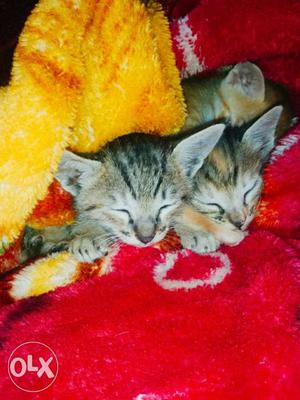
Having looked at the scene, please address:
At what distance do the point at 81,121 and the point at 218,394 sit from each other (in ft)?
2.34

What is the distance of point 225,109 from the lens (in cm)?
170

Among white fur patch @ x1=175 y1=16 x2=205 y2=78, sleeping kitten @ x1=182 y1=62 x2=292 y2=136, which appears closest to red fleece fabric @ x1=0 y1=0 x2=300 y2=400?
sleeping kitten @ x1=182 y1=62 x2=292 y2=136

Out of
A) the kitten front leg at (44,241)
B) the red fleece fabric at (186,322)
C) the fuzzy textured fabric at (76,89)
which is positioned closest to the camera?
the red fleece fabric at (186,322)

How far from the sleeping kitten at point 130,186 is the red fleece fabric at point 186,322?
71mm

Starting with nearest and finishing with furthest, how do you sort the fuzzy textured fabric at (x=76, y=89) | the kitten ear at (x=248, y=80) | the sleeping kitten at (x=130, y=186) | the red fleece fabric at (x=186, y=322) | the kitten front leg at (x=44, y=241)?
the red fleece fabric at (x=186, y=322)
the fuzzy textured fabric at (x=76, y=89)
the sleeping kitten at (x=130, y=186)
the kitten front leg at (x=44, y=241)
the kitten ear at (x=248, y=80)

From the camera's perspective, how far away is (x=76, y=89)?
129cm

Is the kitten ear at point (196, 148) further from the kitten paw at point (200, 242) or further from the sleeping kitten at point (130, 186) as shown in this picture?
the kitten paw at point (200, 242)

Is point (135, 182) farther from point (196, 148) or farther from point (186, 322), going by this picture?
point (186, 322)

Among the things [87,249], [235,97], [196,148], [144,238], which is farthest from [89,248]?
[235,97]

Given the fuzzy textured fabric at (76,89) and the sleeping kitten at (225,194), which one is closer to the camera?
the fuzzy textured fabric at (76,89)

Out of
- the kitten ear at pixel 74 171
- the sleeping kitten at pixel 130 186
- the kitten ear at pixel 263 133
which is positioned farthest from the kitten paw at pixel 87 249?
the kitten ear at pixel 263 133

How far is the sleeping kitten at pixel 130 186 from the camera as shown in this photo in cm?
133

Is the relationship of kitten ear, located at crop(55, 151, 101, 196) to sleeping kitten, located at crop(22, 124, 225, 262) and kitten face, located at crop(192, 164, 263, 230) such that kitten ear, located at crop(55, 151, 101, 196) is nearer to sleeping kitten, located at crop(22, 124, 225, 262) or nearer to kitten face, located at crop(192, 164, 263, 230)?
sleeping kitten, located at crop(22, 124, 225, 262)

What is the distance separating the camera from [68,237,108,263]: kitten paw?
133cm
